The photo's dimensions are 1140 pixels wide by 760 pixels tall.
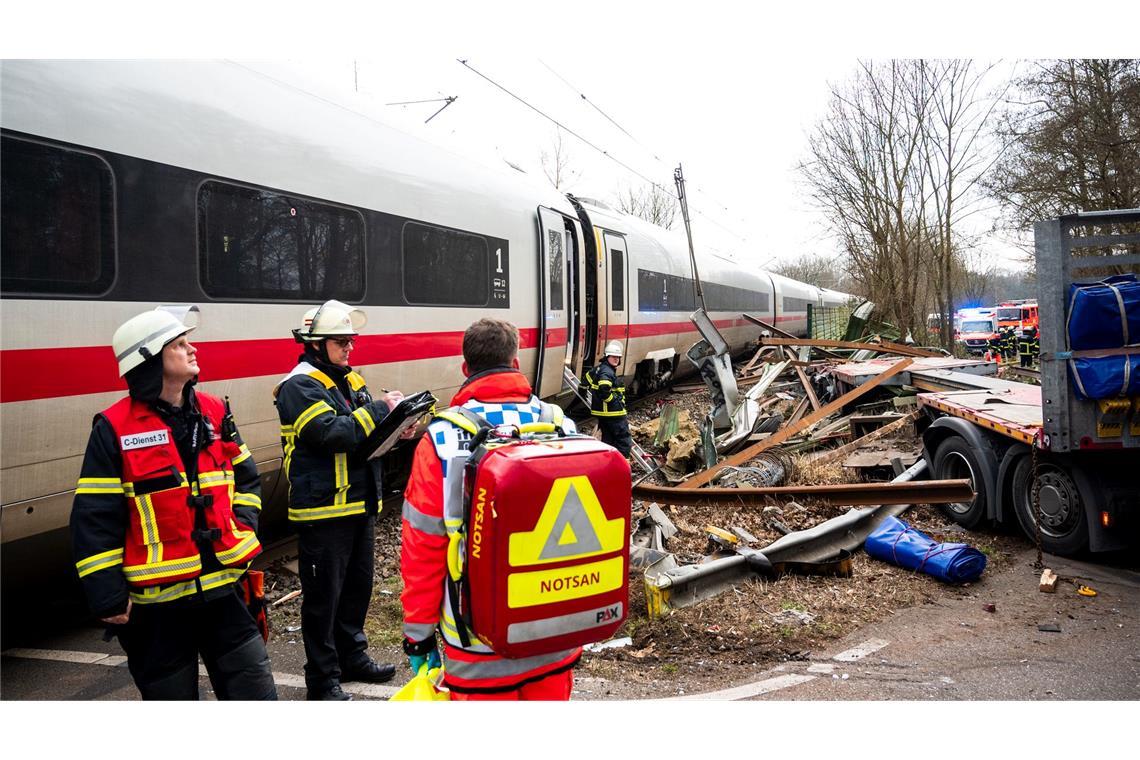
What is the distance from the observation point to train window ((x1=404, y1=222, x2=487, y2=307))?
703 cm

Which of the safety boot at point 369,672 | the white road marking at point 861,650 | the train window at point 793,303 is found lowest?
the white road marking at point 861,650

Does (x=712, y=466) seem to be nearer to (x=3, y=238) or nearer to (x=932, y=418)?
(x=932, y=418)

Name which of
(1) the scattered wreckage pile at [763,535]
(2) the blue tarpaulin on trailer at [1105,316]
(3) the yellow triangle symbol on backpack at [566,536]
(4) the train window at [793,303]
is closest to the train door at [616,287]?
(1) the scattered wreckage pile at [763,535]

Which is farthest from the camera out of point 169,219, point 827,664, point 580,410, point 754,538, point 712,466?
point 580,410

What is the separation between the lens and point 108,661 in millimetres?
4188

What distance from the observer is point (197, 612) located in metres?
2.77

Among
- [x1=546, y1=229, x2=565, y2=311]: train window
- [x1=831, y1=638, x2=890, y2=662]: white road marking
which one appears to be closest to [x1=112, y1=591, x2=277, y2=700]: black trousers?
[x1=831, y1=638, x2=890, y2=662]: white road marking

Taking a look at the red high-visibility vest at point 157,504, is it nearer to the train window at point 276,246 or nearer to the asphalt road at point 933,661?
the asphalt road at point 933,661

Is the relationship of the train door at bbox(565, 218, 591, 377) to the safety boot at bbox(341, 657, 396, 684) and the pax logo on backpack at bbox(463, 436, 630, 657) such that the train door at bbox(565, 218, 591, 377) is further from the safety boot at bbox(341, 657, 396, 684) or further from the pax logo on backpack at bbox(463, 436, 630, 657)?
the pax logo on backpack at bbox(463, 436, 630, 657)

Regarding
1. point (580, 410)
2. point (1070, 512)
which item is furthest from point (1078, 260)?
point (580, 410)

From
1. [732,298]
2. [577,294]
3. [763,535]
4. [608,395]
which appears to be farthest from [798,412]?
[732,298]

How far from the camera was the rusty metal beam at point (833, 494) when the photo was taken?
605 centimetres

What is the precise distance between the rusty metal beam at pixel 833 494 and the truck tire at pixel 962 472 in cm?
19

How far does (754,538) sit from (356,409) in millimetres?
3527
